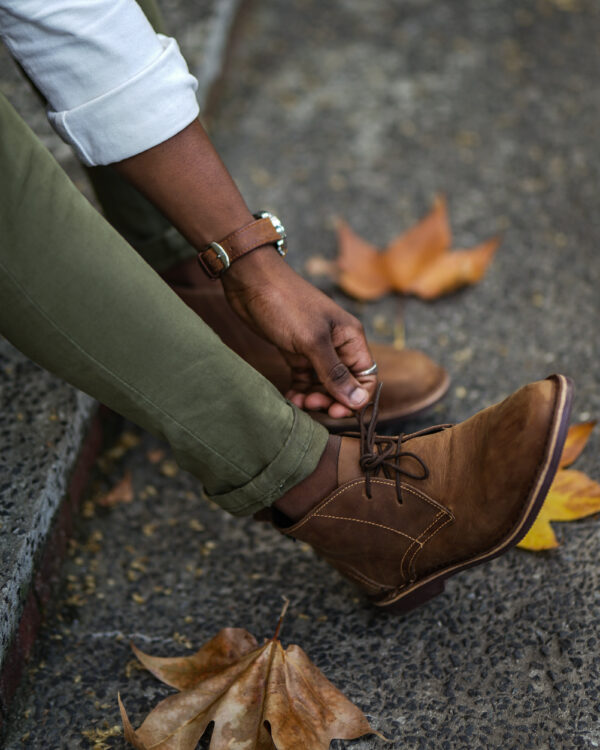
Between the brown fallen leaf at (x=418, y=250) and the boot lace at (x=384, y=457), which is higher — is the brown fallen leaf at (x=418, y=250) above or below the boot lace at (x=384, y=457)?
below

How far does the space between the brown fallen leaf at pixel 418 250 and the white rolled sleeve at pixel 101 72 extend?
0.73 metres

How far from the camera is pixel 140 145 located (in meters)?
0.93

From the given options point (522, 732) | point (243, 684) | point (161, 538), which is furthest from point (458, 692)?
point (161, 538)

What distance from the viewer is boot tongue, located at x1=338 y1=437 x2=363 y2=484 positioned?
37.7 inches

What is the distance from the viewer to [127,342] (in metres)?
0.84

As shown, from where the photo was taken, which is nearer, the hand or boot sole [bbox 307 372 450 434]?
the hand

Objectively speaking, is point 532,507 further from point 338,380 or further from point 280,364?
point 280,364

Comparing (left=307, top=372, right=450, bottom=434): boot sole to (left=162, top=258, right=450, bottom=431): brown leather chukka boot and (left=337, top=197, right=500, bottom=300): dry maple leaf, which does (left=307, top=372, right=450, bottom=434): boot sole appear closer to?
(left=162, top=258, right=450, bottom=431): brown leather chukka boot

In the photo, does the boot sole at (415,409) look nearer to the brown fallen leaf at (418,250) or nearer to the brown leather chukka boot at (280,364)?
the brown leather chukka boot at (280,364)

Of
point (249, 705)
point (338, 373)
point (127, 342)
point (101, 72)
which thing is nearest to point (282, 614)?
point (249, 705)

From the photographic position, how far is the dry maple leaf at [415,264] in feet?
5.19

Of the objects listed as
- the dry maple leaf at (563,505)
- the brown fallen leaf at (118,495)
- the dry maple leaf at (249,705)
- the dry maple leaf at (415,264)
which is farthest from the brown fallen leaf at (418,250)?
the dry maple leaf at (249,705)

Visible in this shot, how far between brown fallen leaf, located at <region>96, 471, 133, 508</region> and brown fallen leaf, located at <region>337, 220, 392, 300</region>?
0.63 metres

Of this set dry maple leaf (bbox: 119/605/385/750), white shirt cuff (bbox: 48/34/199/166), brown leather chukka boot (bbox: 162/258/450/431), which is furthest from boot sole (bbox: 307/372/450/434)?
white shirt cuff (bbox: 48/34/199/166)
